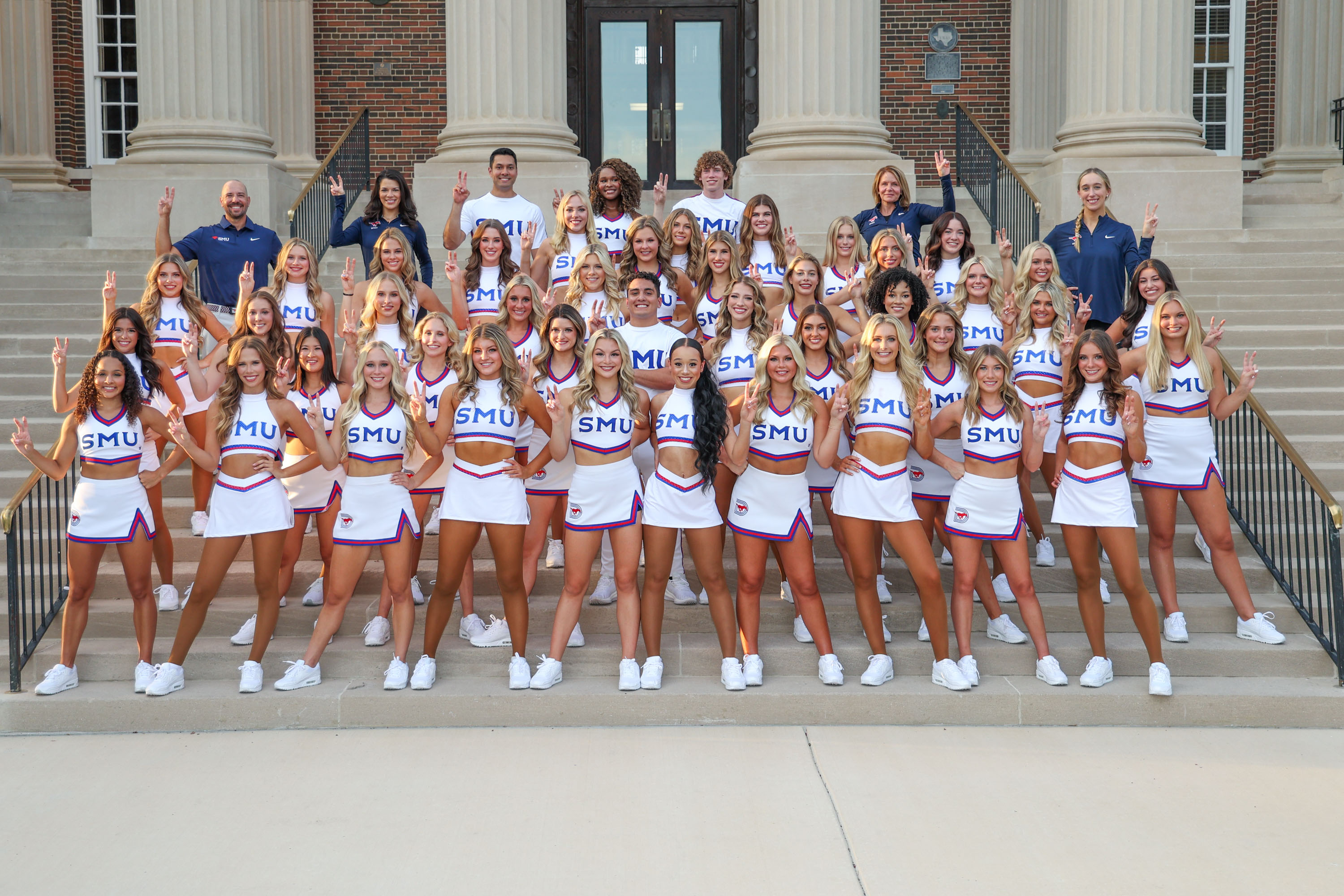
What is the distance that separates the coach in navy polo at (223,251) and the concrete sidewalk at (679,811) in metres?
3.27

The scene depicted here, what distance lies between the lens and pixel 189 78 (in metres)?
11.9

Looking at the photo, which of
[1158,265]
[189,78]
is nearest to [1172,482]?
[1158,265]

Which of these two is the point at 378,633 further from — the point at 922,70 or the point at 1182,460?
→ the point at 922,70

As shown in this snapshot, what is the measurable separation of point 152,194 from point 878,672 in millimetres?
8824

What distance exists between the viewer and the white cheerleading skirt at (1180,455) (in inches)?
256

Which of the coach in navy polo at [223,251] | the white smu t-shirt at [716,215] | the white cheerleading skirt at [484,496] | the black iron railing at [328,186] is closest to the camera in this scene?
the white cheerleading skirt at [484,496]

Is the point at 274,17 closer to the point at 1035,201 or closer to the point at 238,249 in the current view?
the point at 238,249

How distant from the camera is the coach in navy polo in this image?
26.6 feet

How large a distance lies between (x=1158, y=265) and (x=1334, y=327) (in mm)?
3506

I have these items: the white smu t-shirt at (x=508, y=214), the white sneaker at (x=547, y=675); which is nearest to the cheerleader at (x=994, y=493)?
the white sneaker at (x=547, y=675)

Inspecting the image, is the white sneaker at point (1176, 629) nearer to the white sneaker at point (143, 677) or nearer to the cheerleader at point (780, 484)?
the cheerleader at point (780, 484)

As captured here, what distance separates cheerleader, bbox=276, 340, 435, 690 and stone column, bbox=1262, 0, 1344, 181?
12575 mm

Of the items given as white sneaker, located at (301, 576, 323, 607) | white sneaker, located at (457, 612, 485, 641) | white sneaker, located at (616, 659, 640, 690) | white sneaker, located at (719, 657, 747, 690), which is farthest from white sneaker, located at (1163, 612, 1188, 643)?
white sneaker, located at (301, 576, 323, 607)

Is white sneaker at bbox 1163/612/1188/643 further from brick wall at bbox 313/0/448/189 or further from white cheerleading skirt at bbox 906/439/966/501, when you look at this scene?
brick wall at bbox 313/0/448/189
